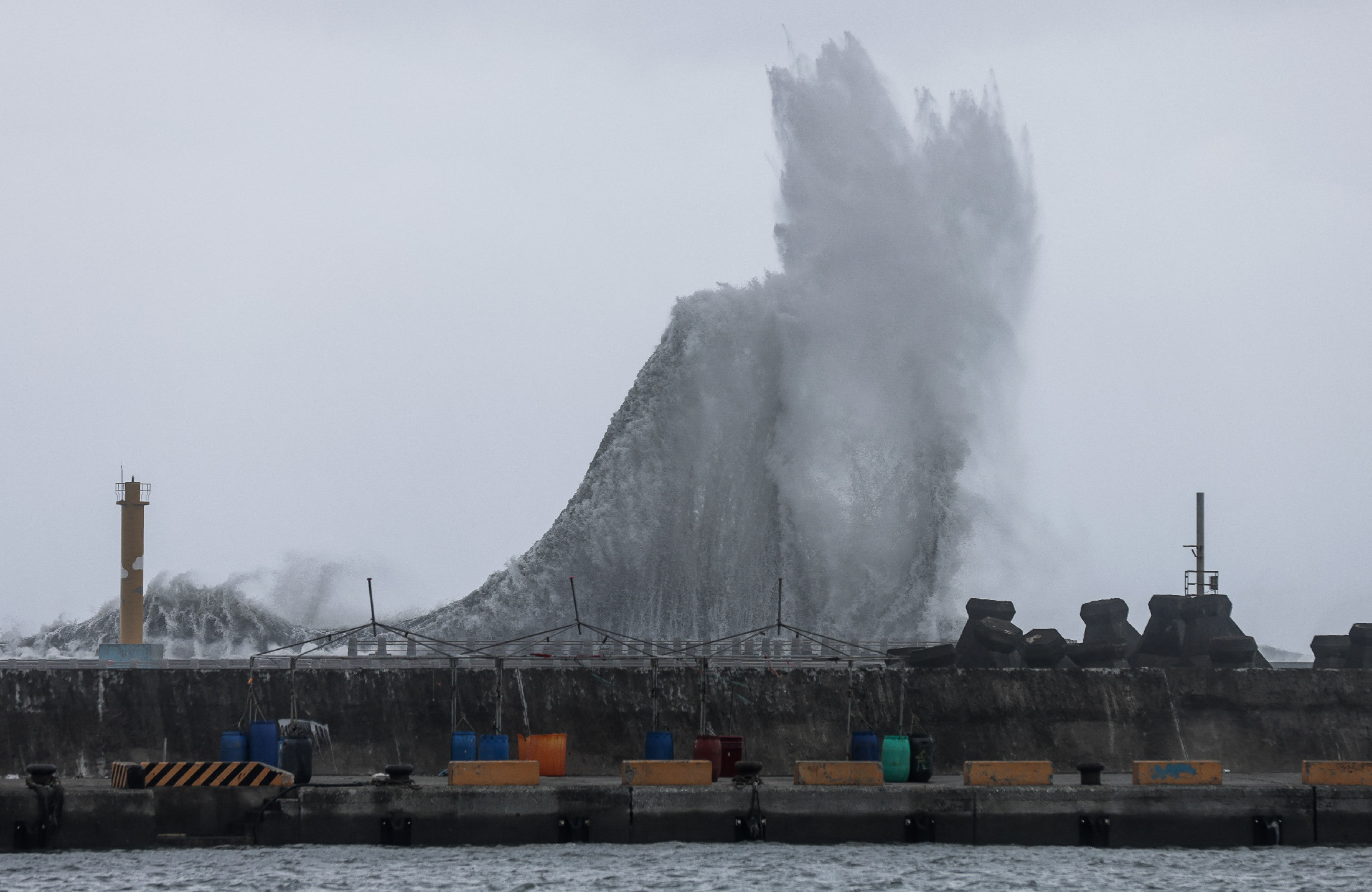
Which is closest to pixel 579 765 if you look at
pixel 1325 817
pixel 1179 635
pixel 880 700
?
pixel 880 700

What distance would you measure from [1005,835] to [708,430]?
3163 centimetres

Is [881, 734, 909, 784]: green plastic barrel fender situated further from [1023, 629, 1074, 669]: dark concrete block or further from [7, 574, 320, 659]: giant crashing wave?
[7, 574, 320, 659]: giant crashing wave

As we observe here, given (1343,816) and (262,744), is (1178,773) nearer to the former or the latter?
(1343,816)

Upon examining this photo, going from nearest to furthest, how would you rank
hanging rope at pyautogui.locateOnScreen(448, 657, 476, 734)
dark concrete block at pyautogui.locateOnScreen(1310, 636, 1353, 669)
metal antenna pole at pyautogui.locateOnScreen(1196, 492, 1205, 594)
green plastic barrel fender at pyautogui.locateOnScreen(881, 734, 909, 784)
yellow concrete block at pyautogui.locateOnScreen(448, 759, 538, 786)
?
yellow concrete block at pyautogui.locateOnScreen(448, 759, 538, 786)
green plastic barrel fender at pyautogui.locateOnScreen(881, 734, 909, 784)
hanging rope at pyautogui.locateOnScreen(448, 657, 476, 734)
dark concrete block at pyautogui.locateOnScreen(1310, 636, 1353, 669)
metal antenna pole at pyautogui.locateOnScreen(1196, 492, 1205, 594)

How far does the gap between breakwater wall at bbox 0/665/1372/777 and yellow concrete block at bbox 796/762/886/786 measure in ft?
9.26

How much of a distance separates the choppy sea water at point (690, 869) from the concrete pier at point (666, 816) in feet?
0.89

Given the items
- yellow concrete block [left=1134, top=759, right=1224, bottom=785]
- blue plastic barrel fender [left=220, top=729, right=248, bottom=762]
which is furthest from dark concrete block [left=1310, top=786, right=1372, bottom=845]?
blue plastic barrel fender [left=220, top=729, right=248, bottom=762]

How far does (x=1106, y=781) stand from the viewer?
98.2 feet

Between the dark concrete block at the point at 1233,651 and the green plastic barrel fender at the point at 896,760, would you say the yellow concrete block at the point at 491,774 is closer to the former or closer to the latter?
the green plastic barrel fender at the point at 896,760

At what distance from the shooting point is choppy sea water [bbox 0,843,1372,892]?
2412 cm

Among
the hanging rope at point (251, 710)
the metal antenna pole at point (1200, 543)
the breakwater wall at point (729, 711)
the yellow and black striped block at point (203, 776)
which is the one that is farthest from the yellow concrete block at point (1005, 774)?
the metal antenna pole at point (1200, 543)

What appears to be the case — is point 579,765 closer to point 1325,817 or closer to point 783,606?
point 1325,817

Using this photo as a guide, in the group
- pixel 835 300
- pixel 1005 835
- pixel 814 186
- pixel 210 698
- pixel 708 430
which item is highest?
pixel 814 186

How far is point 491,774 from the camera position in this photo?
91.1ft
